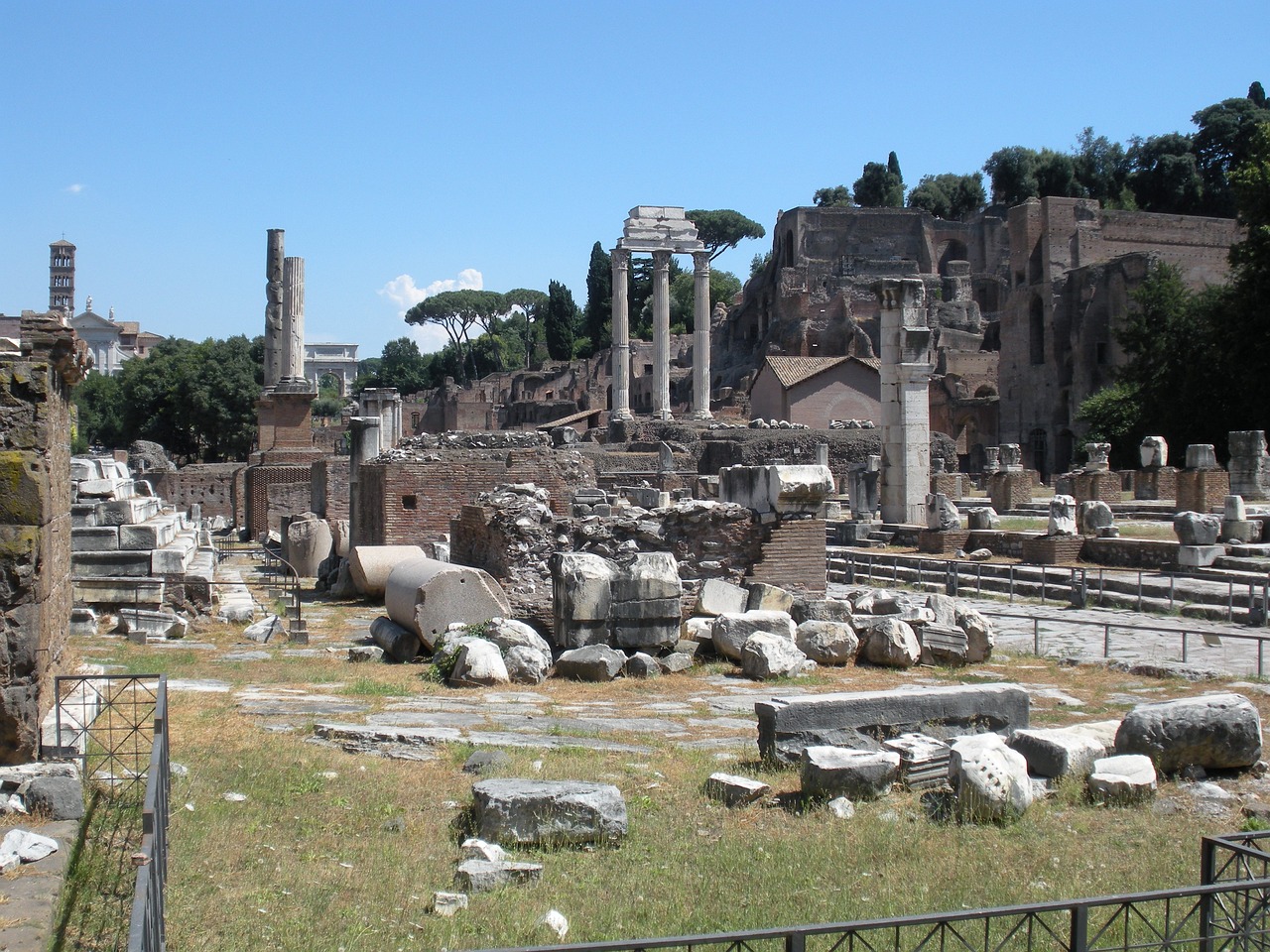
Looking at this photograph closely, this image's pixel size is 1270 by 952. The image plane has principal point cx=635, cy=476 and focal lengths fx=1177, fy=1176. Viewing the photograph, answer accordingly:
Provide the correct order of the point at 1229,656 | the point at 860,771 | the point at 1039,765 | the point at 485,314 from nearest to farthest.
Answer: the point at 860,771 < the point at 1039,765 < the point at 1229,656 < the point at 485,314

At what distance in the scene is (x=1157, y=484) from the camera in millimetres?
29359

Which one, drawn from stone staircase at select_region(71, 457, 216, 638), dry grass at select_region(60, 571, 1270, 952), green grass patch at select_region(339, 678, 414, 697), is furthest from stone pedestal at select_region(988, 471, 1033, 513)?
dry grass at select_region(60, 571, 1270, 952)

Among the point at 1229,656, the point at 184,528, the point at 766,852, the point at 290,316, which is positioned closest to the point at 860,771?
the point at 766,852

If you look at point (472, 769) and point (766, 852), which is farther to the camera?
point (472, 769)

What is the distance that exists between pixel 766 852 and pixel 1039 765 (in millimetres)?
2020

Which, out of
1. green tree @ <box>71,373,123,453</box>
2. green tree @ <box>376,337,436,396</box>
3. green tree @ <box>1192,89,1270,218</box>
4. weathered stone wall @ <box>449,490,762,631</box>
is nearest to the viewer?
weathered stone wall @ <box>449,490,762,631</box>

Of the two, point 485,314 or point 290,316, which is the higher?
point 485,314

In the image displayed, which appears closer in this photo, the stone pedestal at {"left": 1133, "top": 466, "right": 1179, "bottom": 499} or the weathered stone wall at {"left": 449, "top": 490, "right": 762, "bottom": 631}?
the weathered stone wall at {"left": 449, "top": 490, "right": 762, "bottom": 631}

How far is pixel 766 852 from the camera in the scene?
17.1 ft

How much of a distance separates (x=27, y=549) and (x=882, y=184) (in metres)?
92.4

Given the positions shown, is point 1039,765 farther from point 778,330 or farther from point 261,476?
point 778,330

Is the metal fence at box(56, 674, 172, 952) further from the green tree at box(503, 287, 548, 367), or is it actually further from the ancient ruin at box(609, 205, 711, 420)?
the green tree at box(503, 287, 548, 367)

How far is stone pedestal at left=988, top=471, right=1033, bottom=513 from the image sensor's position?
Answer: 96.6 ft

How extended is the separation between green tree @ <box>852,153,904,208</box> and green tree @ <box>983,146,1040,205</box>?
24.4 ft
